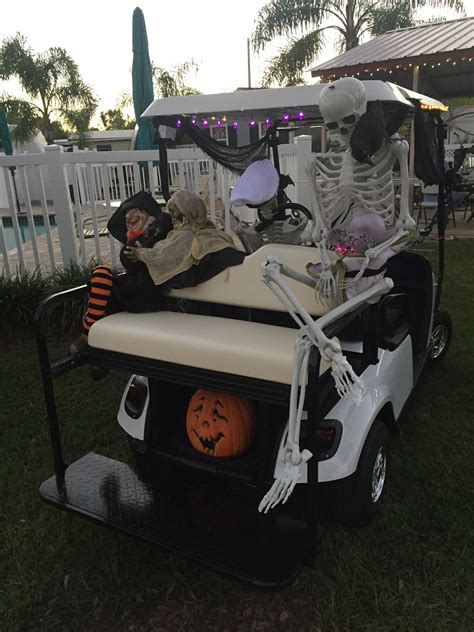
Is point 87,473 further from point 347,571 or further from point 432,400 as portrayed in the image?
point 432,400

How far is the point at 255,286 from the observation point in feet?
9.03

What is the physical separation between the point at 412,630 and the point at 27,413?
2.77 meters

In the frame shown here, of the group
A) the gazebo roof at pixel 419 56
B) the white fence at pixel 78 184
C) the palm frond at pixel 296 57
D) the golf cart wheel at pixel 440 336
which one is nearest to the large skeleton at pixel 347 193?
the golf cart wheel at pixel 440 336

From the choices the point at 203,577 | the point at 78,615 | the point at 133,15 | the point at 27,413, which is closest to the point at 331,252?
the point at 203,577

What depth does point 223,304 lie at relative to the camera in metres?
2.97

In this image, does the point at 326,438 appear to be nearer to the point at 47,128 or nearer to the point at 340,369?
the point at 340,369

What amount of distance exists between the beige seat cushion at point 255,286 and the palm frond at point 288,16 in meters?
17.3

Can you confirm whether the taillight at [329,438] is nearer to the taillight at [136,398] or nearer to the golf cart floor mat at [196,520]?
the golf cart floor mat at [196,520]

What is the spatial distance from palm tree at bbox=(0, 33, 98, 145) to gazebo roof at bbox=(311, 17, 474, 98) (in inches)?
478

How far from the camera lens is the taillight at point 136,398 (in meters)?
2.64

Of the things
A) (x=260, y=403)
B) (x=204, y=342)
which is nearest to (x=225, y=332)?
(x=204, y=342)

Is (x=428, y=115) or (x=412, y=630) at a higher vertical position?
(x=428, y=115)

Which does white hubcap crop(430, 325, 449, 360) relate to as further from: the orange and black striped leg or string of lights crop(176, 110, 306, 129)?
the orange and black striped leg

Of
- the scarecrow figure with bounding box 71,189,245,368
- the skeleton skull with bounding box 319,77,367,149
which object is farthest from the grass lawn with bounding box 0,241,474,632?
the skeleton skull with bounding box 319,77,367,149
